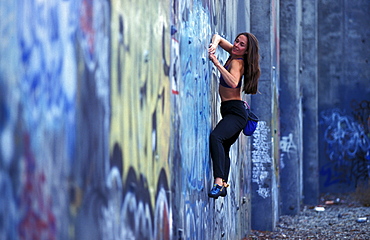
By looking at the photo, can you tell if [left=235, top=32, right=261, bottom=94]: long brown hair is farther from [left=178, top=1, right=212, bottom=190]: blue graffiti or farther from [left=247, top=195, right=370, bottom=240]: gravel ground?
[left=247, top=195, right=370, bottom=240]: gravel ground

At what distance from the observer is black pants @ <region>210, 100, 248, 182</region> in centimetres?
662

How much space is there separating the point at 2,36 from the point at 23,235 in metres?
0.76

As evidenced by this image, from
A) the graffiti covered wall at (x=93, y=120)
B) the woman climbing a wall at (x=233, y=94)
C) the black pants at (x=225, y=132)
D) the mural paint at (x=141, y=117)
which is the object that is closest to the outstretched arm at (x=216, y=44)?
the woman climbing a wall at (x=233, y=94)

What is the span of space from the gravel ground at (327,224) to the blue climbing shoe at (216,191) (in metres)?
3.71

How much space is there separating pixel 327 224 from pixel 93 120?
9680 mm

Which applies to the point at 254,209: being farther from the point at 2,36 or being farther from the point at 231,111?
the point at 2,36

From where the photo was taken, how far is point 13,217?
8.50ft

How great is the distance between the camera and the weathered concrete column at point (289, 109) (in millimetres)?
14078

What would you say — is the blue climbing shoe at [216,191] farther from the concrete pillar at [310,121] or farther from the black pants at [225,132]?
the concrete pillar at [310,121]

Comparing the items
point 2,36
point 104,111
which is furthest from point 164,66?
point 2,36

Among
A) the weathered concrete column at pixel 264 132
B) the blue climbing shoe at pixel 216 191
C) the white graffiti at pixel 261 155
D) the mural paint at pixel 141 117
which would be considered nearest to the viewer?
the mural paint at pixel 141 117

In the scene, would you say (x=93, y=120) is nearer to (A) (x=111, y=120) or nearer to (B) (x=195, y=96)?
(A) (x=111, y=120)

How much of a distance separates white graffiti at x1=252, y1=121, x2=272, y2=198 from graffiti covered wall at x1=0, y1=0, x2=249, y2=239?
5804mm

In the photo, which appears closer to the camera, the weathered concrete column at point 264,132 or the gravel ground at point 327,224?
the gravel ground at point 327,224
